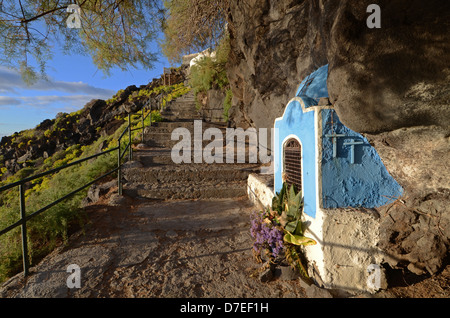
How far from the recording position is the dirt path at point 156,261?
2.39 meters

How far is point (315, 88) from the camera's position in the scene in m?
3.01

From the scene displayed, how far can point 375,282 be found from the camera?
237 cm

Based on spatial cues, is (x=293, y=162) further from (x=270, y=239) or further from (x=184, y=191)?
(x=184, y=191)

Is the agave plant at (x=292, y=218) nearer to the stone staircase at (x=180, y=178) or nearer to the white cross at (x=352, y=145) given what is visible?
the white cross at (x=352, y=145)

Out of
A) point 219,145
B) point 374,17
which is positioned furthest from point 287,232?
point 219,145

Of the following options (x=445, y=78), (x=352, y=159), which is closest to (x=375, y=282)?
(x=352, y=159)

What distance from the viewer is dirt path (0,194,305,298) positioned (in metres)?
2.39

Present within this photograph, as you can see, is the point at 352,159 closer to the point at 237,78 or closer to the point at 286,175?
the point at 286,175

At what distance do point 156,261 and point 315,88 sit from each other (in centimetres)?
327

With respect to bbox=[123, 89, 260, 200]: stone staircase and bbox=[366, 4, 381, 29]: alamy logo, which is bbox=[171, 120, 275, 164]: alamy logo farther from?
bbox=[366, 4, 381, 29]: alamy logo

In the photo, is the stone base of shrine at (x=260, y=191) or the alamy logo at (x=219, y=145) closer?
the stone base of shrine at (x=260, y=191)

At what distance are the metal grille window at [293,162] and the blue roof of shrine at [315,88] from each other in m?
0.65

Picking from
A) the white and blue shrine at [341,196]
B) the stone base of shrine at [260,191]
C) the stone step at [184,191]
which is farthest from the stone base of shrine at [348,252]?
the stone step at [184,191]

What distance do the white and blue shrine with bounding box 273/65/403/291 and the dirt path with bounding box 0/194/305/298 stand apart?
0.53m
